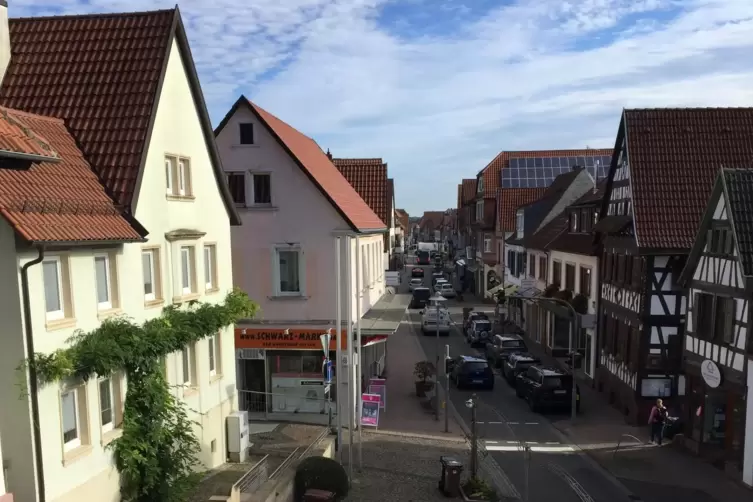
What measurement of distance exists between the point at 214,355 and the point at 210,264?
91.9 inches

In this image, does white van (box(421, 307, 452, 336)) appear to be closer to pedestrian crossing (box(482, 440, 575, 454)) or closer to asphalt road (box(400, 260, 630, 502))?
asphalt road (box(400, 260, 630, 502))

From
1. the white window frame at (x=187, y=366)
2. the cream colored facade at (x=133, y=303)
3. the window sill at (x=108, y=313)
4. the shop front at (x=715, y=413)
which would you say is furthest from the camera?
the shop front at (x=715, y=413)

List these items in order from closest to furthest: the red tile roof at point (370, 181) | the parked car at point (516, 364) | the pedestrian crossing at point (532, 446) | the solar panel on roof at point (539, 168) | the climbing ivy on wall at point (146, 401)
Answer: the climbing ivy on wall at point (146, 401) → the pedestrian crossing at point (532, 446) → the parked car at point (516, 364) → the red tile roof at point (370, 181) → the solar panel on roof at point (539, 168)

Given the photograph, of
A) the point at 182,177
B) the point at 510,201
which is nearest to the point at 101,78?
the point at 182,177

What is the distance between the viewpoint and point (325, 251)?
1927 cm

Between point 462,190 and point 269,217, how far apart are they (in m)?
53.9

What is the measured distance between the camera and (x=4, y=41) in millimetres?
11859

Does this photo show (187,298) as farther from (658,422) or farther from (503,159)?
(503,159)

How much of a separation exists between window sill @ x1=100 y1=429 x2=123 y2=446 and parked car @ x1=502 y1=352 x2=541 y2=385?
17.7 m

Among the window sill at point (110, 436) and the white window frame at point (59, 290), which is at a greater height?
the white window frame at point (59, 290)

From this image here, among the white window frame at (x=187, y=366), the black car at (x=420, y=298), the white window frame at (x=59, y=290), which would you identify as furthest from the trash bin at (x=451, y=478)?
the black car at (x=420, y=298)

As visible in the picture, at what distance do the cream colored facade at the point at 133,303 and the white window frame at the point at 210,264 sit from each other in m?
0.03

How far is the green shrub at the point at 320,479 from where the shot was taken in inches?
508

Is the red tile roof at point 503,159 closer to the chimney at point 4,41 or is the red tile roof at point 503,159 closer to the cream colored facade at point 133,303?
A: the cream colored facade at point 133,303
